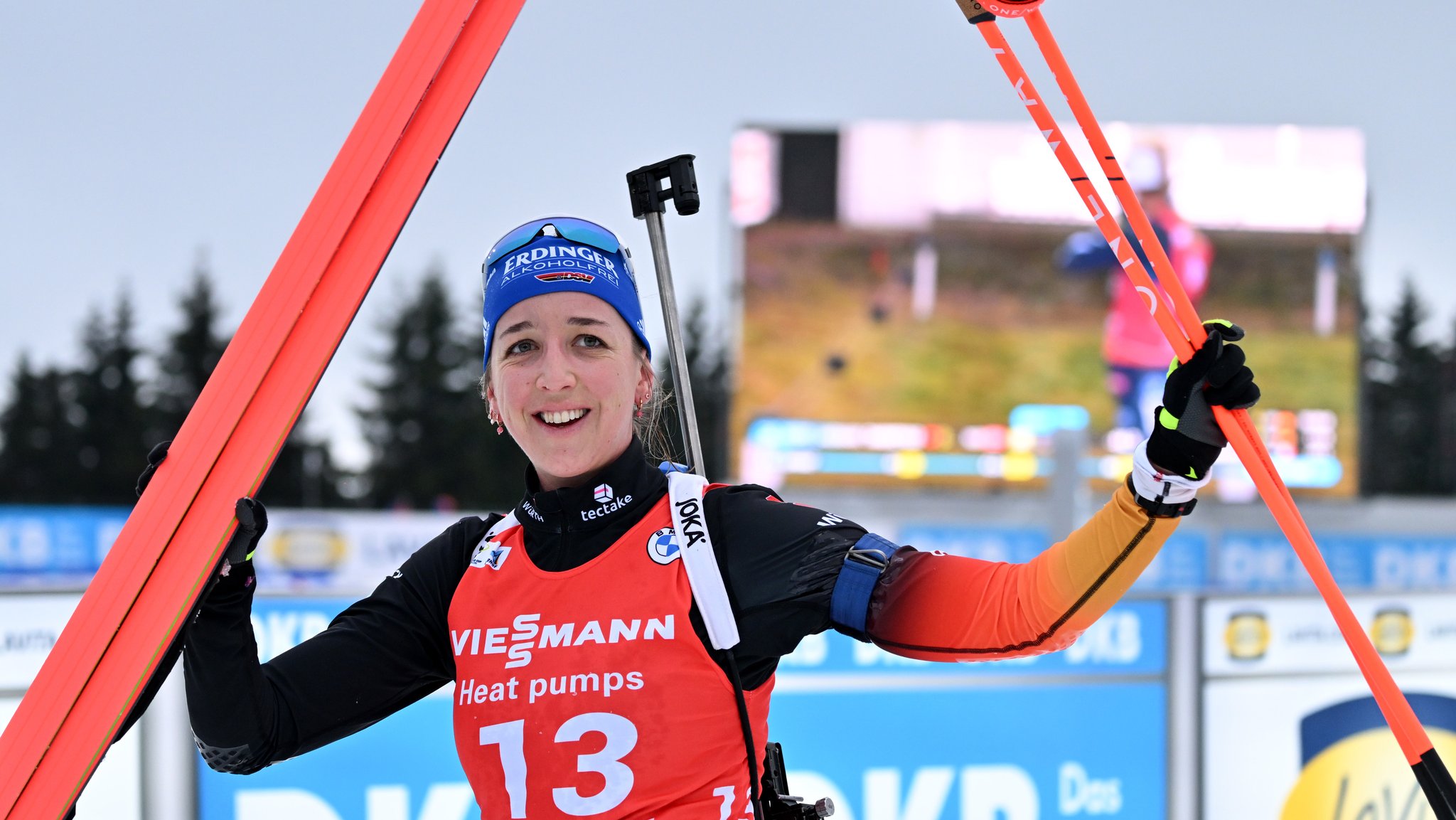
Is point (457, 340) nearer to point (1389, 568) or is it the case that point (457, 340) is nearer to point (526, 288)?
point (1389, 568)

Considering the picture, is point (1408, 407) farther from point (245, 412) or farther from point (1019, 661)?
point (245, 412)

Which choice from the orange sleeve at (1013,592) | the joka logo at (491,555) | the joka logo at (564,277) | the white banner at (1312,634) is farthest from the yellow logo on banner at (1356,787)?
the joka logo at (564,277)

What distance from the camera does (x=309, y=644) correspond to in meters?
2.06

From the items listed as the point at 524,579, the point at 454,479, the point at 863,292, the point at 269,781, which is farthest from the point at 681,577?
the point at 454,479

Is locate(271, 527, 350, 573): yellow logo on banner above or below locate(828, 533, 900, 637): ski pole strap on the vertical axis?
above

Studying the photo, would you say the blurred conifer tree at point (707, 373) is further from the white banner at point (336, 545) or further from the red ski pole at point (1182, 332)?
the red ski pole at point (1182, 332)

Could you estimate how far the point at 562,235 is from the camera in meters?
2.06

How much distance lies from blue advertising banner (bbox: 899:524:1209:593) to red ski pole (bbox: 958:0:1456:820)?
33.8ft

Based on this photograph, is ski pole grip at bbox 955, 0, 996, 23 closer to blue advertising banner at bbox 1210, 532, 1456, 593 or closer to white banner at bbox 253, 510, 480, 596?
white banner at bbox 253, 510, 480, 596

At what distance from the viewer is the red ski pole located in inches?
68.9

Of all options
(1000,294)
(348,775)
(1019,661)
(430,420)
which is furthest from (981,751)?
(430,420)

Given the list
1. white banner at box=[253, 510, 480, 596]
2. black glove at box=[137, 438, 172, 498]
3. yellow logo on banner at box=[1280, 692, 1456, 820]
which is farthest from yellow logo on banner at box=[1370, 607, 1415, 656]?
white banner at box=[253, 510, 480, 596]

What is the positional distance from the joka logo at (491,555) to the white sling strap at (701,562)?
0.27m

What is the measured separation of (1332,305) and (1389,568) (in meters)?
7.65
